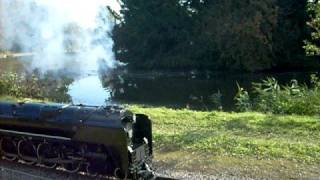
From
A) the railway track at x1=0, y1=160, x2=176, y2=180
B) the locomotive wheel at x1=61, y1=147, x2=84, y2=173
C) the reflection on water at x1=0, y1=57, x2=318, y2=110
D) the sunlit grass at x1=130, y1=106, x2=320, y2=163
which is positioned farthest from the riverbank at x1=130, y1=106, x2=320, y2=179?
the reflection on water at x1=0, y1=57, x2=318, y2=110

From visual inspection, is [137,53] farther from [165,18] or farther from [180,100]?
[180,100]

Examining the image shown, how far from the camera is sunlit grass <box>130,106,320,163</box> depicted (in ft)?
30.0

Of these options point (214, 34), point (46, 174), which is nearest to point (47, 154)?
point (46, 174)

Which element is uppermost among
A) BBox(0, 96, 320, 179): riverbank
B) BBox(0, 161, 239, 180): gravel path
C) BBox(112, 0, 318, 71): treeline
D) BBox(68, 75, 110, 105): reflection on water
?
BBox(112, 0, 318, 71): treeline

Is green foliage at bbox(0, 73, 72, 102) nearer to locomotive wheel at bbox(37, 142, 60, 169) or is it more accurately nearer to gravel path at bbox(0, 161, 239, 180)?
gravel path at bbox(0, 161, 239, 180)

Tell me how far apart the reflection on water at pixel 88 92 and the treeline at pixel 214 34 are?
8.70 meters

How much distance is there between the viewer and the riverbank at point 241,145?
8.26 m

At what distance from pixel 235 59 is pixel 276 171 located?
98.6ft

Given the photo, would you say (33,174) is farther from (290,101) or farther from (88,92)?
(88,92)

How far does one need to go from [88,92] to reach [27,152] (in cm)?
2039

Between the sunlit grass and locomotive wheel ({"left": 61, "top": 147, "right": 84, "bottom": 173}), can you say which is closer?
locomotive wheel ({"left": 61, "top": 147, "right": 84, "bottom": 173})

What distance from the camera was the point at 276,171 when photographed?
805 centimetres

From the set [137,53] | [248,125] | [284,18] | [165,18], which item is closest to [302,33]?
[284,18]

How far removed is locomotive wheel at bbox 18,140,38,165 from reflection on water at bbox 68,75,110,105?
14632 millimetres
